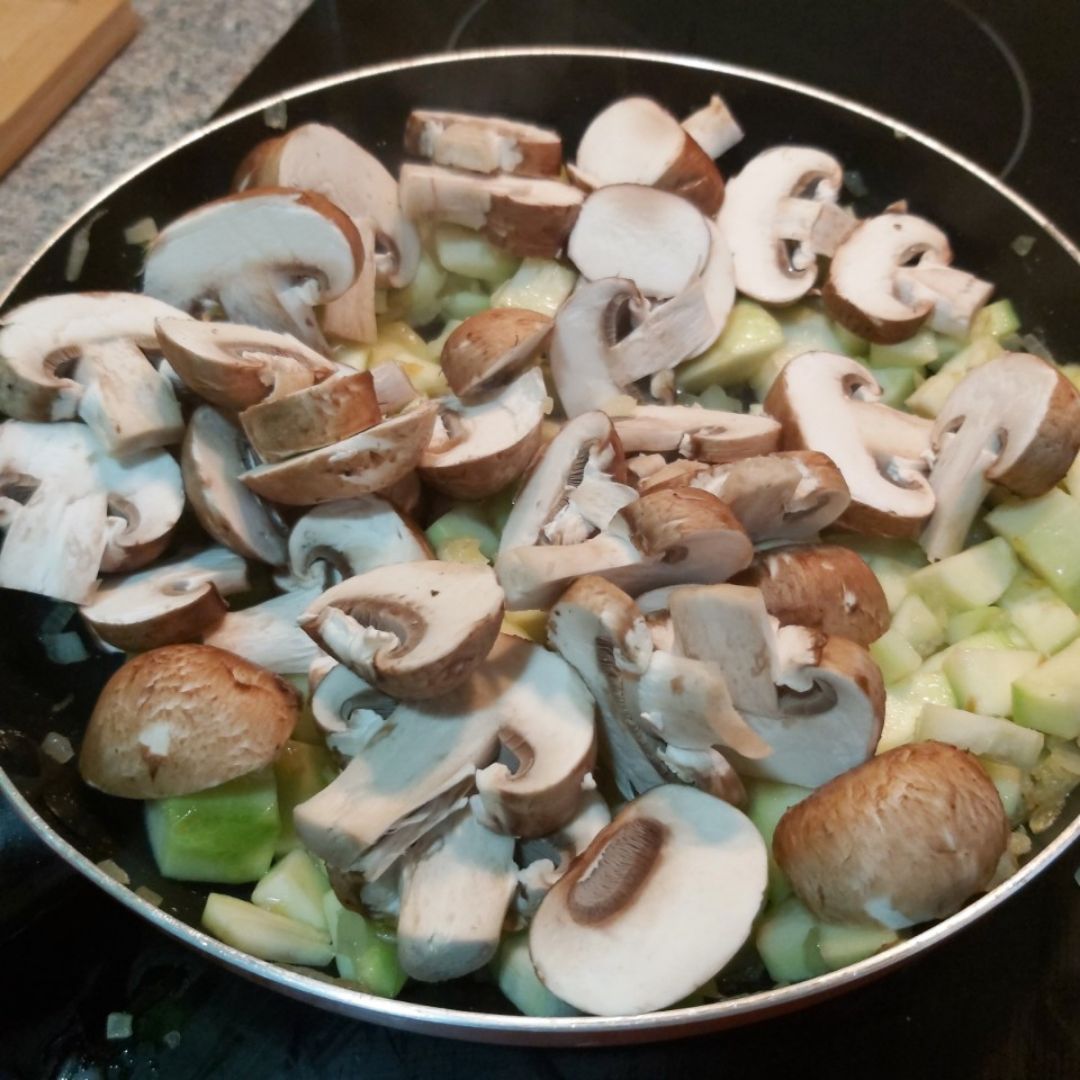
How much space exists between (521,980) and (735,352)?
3.38 feet

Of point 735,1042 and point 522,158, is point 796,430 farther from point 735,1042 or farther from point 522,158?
point 735,1042

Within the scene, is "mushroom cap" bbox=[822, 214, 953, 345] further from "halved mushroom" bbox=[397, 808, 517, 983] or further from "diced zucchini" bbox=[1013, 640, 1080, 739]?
"halved mushroom" bbox=[397, 808, 517, 983]

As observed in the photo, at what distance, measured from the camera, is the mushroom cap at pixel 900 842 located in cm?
109

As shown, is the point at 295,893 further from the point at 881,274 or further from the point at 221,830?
the point at 881,274

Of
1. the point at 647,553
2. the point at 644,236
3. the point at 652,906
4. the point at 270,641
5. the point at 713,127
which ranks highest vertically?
the point at 713,127

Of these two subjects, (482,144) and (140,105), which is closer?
(482,144)

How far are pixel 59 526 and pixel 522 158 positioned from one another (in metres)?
0.97

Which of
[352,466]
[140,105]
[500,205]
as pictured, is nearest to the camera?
[352,466]

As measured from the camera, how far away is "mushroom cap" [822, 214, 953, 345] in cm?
172

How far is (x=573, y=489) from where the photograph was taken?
1.42 m

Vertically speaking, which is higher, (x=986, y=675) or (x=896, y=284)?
(x=896, y=284)

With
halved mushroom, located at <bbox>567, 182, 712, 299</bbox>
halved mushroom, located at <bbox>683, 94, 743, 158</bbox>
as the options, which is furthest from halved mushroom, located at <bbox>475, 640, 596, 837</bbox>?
halved mushroom, located at <bbox>683, 94, 743, 158</bbox>

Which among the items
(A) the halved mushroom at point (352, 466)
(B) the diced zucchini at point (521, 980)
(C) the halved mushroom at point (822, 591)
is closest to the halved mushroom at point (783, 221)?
(C) the halved mushroom at point (822, 591)

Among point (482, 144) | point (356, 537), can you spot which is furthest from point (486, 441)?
point (482, 144)
